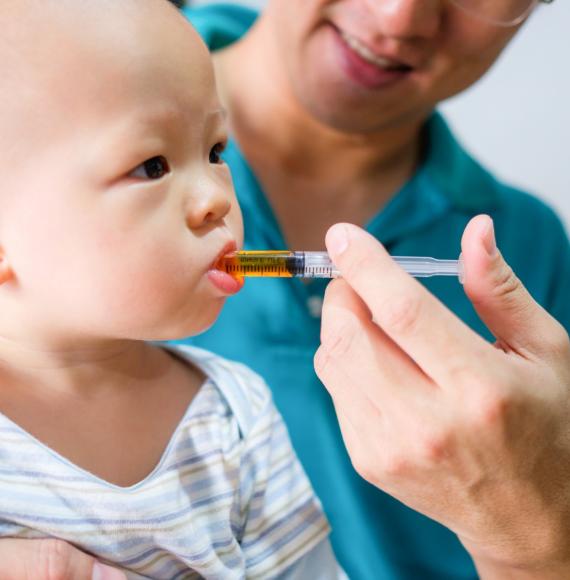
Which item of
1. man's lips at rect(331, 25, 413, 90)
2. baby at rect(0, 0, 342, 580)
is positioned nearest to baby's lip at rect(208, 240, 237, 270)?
baby at rect(0, 0, 342, 580)

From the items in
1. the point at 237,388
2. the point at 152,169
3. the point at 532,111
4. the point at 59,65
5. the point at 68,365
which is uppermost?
the point at 59,65

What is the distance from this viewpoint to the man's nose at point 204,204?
2.61ft

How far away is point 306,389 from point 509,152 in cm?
139

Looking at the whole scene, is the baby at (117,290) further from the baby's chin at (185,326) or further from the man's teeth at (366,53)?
the man's teeth at (366,53)

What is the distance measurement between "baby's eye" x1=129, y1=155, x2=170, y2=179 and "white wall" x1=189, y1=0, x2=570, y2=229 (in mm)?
1731

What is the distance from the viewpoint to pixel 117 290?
0.78 meters

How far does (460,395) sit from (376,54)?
0.74 m

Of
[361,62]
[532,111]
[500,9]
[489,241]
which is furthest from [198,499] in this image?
[532,111]

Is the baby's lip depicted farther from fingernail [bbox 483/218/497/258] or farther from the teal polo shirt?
the teal polo shirt

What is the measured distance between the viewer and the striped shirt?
815mm

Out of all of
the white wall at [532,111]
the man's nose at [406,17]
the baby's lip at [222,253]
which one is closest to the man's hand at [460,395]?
the baby's lip at [222,253]

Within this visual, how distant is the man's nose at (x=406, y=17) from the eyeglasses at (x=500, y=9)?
0.06 metres

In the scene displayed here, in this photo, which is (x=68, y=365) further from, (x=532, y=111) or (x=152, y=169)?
(x=532, y=111)

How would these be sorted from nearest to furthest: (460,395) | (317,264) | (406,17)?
(460,395), (317,264), (406,17)
